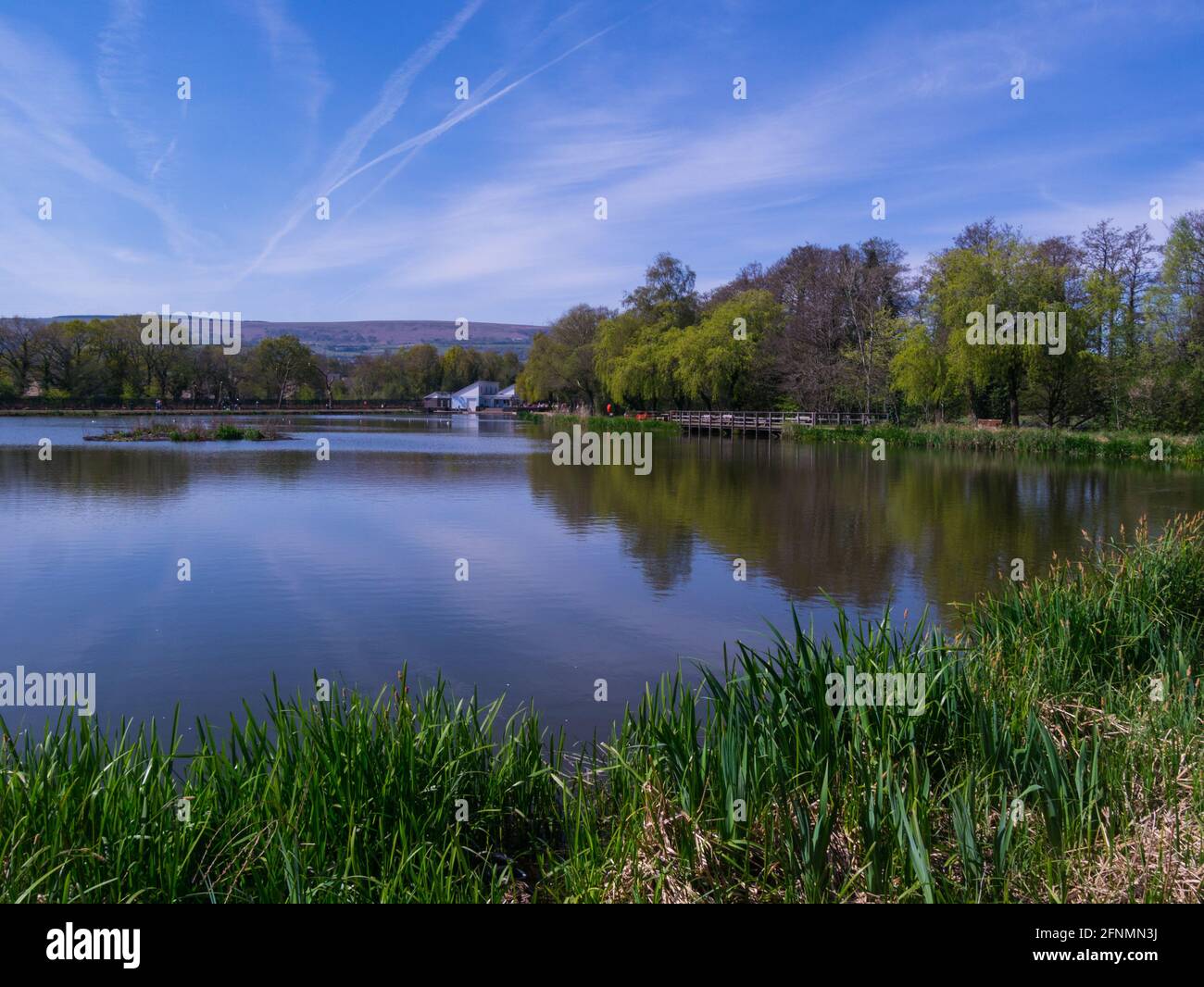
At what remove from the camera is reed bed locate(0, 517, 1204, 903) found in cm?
389

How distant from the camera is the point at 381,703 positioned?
25.1 feet

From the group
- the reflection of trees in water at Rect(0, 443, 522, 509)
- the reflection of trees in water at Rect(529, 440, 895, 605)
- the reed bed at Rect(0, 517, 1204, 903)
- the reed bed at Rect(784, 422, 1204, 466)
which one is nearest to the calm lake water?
the reflection of trees in water at Rect(529, 440, 895, 605)

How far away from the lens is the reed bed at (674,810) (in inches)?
153

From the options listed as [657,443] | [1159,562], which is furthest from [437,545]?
[657,443]

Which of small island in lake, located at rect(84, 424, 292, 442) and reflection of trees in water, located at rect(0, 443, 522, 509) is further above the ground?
small island in lake, located at rect(84, 424, 292, 442)

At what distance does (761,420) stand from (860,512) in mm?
35007

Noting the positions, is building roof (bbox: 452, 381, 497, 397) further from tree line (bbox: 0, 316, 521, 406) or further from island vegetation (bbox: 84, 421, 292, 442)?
island vegetation (bbox: 84, 421, 292, 442)

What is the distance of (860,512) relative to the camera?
21219 mm

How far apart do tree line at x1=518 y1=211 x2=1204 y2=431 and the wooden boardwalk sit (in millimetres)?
1371

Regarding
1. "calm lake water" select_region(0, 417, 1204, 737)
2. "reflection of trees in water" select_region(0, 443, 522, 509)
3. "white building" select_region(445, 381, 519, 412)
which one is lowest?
"calm lake water" select_region(0, 417, 1204, 737)

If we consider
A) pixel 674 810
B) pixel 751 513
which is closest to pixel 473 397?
pixel 751 513

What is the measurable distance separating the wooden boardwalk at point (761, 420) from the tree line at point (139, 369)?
4345 cm

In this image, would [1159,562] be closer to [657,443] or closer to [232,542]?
[232,542]

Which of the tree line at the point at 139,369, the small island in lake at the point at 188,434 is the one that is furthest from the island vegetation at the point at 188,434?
the tree line at the point at 139,369
